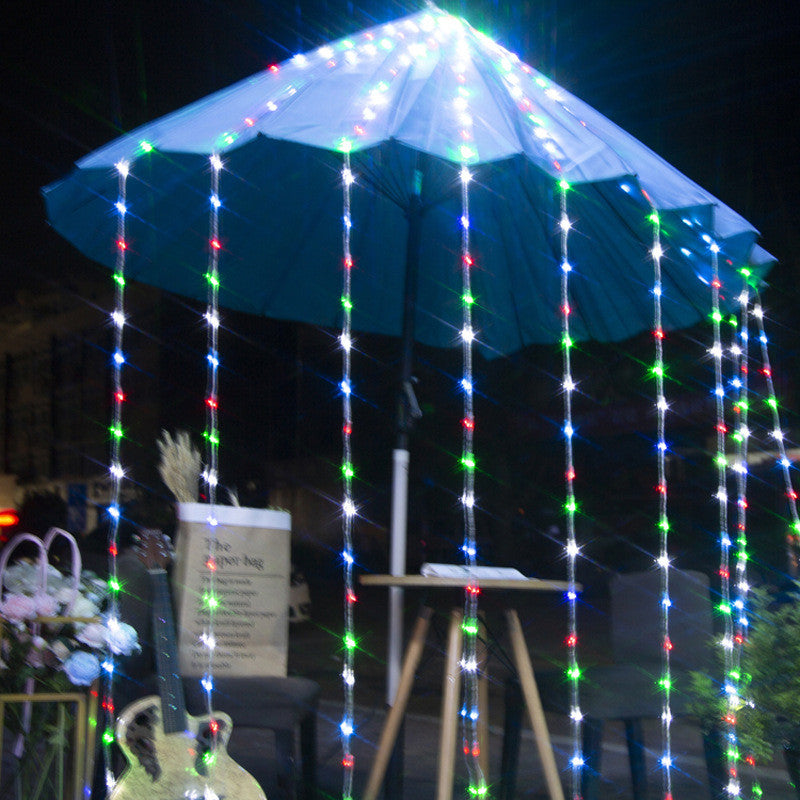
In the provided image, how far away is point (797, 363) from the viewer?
272 inches

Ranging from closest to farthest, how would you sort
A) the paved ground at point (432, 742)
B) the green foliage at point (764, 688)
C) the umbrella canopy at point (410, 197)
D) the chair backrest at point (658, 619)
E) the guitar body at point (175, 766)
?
the guitar body at point (175, 766)
the umbrella canopy at point (410, 197)
the green foliage at point (764, 688)
the chair backrest at point (658, 619)
the paved ground at point (432, 742)

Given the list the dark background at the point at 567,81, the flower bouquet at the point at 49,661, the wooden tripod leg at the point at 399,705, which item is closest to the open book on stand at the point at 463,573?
the wooden tripod leg at the point at 399,705

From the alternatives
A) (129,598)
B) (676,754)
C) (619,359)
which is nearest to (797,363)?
(619,359)

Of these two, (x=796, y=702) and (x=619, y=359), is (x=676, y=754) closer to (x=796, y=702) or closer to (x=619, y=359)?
(x=796, y=702)

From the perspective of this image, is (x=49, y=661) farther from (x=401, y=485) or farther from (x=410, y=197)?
(x=410, y=197)

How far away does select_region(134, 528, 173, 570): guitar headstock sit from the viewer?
241 cm

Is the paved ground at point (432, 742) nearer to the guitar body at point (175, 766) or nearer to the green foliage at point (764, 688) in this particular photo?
the green foliage at point (764, 688)

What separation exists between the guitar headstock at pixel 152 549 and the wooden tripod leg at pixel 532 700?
95cm

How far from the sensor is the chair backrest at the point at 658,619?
302 cm

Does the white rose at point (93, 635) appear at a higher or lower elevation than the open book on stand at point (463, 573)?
lower

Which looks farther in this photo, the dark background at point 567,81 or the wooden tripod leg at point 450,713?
the dark background at point 567,81

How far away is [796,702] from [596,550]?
435 inches

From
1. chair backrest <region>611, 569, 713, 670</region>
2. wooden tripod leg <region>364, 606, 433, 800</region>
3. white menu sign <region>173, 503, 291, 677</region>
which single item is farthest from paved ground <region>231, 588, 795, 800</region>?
white menu sign <region>173, 503, 291, 677</region>

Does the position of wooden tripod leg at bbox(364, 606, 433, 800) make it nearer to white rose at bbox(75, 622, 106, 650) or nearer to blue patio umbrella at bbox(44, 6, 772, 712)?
blue patio umbrella at bbox(44, 6, 772, 712)
